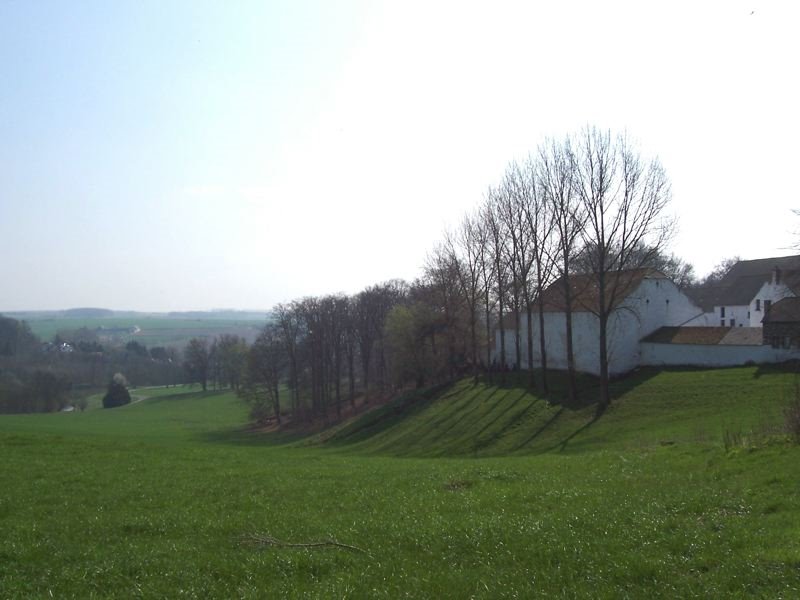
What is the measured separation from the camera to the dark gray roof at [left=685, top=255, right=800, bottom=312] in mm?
67188

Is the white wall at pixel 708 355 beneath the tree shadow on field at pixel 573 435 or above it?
above

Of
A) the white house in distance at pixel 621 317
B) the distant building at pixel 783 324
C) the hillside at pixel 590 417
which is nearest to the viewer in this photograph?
the hillside at pixel 590 417

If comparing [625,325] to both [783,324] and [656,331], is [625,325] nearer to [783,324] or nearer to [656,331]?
[656,331]

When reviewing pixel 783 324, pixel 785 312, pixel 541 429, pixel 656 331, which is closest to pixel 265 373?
pixel 656 331

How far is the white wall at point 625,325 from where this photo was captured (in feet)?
140

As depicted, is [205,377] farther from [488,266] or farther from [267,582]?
[267,582]

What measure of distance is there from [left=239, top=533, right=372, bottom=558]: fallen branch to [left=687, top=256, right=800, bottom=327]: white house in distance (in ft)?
204

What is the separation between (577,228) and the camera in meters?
35.1

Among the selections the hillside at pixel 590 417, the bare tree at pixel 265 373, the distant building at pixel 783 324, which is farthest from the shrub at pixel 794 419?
the bare tree at pixel 265 373

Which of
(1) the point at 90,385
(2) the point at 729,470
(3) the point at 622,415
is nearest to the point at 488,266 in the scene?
(3) the point at 622,415

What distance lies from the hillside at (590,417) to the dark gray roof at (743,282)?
105 feet

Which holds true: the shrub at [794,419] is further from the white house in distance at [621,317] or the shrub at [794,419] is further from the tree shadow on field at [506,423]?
the white house in distance at [621,317]

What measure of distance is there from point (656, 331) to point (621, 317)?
2.97 metres

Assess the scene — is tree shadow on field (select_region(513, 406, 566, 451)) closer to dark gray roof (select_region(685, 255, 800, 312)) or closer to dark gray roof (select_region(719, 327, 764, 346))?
dark gray roof (select_region(719, 327, 764, 346))
